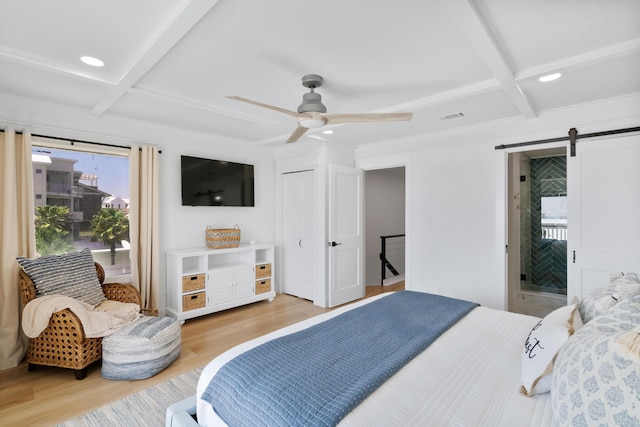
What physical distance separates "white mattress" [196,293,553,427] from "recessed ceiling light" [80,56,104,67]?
2150 mm

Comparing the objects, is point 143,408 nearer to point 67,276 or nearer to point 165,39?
point 67,276

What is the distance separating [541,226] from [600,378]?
17.4 feet

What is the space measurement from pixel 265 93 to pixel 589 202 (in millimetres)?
3155

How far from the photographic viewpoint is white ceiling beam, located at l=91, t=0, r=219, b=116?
5.05 ft

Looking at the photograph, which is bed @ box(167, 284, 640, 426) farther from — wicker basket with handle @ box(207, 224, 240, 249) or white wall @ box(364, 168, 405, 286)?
white wall @ box(364, 168, 405, 286)

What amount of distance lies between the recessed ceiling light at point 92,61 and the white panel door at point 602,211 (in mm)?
4116

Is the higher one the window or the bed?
the window

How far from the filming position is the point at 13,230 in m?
2.76

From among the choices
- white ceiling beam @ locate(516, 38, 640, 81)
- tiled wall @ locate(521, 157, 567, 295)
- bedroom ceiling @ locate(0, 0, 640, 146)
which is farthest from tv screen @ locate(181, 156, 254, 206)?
tiled wall @ locate(521, 157, 567, 295)

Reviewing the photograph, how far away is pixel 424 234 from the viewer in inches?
162

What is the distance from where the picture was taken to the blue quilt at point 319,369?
47.3 inches

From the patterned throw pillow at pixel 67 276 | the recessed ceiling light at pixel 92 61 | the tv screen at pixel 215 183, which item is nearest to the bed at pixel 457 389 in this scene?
the patterned throw pillow at pixel 67 276

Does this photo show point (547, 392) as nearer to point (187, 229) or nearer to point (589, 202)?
point (589, 202)

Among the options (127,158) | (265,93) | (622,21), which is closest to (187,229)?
(127,158)
